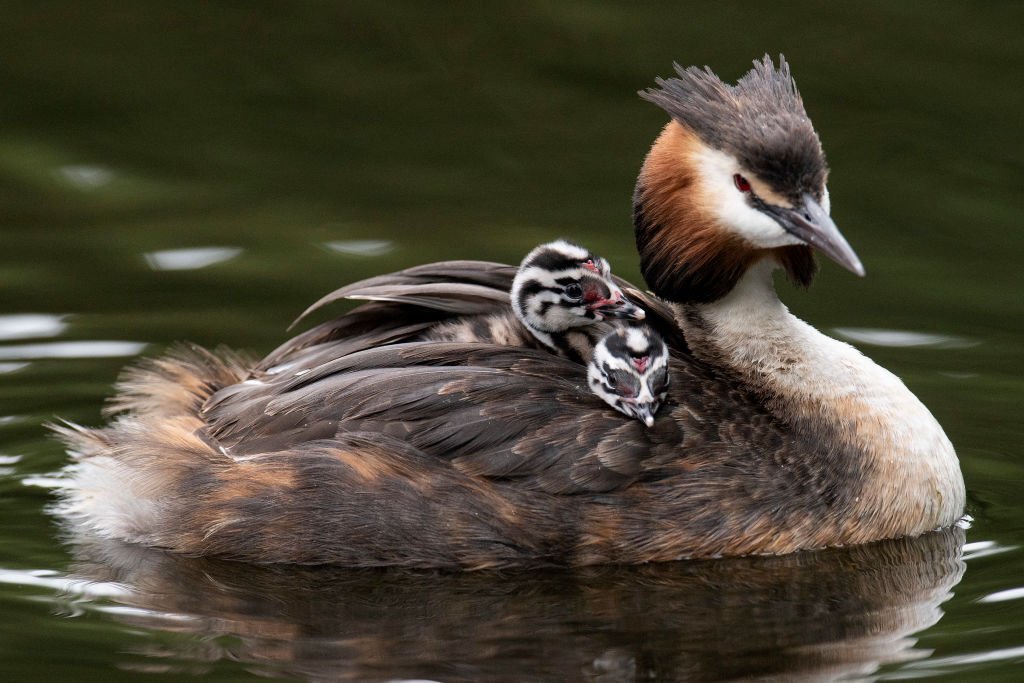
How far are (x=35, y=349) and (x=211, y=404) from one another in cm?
164

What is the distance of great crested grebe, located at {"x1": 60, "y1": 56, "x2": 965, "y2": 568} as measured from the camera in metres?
6.89

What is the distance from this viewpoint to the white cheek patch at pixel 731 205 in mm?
7051

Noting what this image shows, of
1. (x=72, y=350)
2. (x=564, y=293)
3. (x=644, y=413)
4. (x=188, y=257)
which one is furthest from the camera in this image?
(x=188, y=257)

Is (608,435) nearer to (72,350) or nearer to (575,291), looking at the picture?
(575,291)

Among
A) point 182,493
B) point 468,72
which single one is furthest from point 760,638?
point 468,72

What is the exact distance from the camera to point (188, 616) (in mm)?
6453

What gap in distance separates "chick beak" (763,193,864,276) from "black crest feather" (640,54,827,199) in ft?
0.20

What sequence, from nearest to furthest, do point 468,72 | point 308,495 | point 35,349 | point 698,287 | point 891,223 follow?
point 308,495, point 698,287, point 35,349, point 891,223, point 468,72

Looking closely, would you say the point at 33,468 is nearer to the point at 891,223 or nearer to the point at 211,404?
the point at 211,404

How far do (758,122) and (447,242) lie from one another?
346cm

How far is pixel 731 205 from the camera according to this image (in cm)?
711

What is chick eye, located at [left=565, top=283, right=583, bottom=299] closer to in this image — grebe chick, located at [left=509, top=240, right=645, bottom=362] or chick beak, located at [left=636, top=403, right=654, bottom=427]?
grebe chick, located at [left=509, top=240, right=645, bottom=362]

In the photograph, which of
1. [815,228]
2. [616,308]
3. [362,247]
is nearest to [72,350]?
[362,247]

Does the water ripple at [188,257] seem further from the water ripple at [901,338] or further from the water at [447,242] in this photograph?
the water ripple at [901,338]
